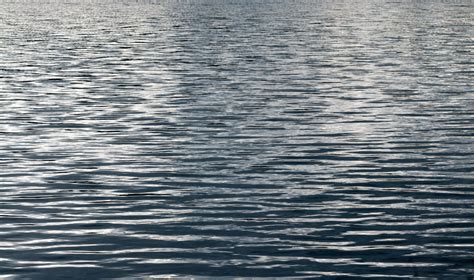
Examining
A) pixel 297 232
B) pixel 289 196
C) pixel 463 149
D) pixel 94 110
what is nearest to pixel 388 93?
pixel 94 110

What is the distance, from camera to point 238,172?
33812mm

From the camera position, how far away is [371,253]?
936 inches

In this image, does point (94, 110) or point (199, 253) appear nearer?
point (199, 253)

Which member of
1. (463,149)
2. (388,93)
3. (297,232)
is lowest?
(388,93)

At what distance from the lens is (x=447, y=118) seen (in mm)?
46562

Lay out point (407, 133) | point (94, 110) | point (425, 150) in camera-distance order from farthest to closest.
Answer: point (94, 110) < point (407, 133) < point (425, 150)

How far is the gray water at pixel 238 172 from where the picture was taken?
23641 mm

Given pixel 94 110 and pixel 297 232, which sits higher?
pixel 297 232

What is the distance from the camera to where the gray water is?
77.6 ft

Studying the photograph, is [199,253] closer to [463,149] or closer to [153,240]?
[153,240]

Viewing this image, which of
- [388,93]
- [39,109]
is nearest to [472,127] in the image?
[388,93]

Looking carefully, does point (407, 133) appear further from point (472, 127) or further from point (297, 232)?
point (297, 232)

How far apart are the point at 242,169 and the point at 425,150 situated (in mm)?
6983

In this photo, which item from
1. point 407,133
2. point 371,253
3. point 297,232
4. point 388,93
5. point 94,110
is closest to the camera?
point 371,253
